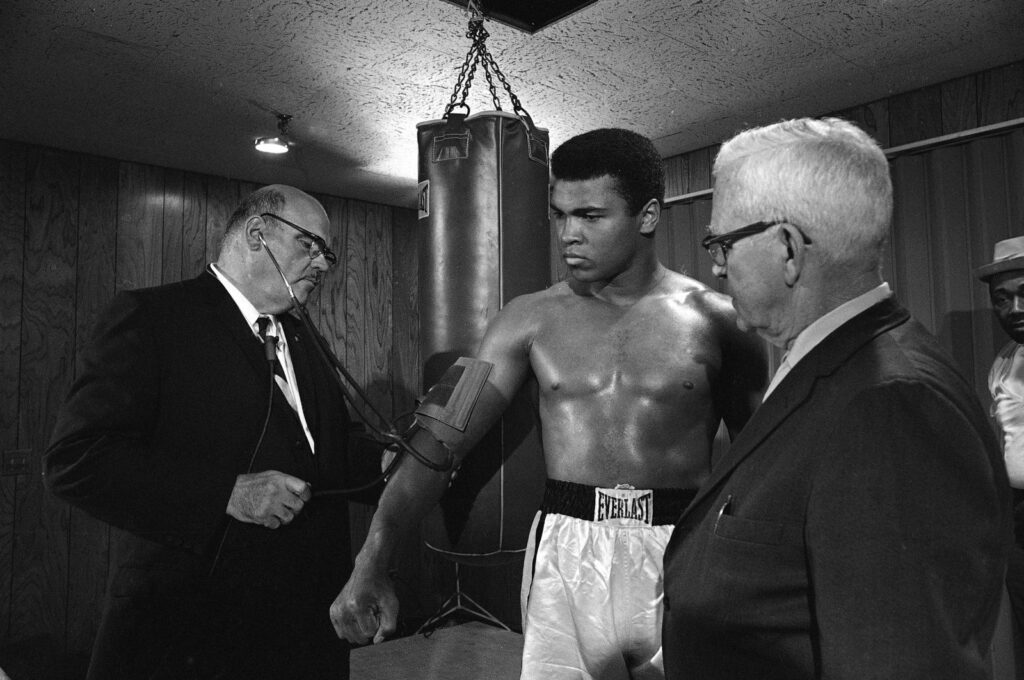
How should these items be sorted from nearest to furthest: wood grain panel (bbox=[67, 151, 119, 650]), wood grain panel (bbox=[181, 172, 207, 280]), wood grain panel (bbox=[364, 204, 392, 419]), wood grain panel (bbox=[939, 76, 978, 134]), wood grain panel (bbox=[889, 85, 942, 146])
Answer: wood grain panel (bbox=[939, 76, 978, 134]) < wood grain panel (bbox=[889, 85, 942, 146]) < wood grain panel (bbox=[67, 151, 119, 650]) < wood grain panel (bbox=[181, 172, 207, 280]) < wood grain panel (bbox=[364, 204, 392, 419])

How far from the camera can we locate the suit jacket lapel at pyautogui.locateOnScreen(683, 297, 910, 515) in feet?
2.94

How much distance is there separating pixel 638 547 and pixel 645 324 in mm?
537

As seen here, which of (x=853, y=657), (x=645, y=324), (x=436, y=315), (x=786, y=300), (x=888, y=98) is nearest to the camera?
(x=853, y=657)

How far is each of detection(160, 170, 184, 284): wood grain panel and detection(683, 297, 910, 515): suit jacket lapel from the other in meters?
4.12

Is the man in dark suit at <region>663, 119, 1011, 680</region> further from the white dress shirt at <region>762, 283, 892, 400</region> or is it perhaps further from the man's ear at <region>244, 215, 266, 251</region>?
the man's ear at <region>244, 215, 266, 251</region>

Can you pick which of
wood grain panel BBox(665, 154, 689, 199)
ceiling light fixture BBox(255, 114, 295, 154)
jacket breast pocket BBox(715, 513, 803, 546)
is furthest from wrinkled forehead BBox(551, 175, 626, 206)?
wood grain panel BBox(665, 154, 689, 199)

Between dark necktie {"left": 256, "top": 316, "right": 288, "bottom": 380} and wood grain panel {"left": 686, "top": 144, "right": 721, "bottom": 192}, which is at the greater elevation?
wood grain panel {"left": 686, "top": 144, "right": 721, "bottom": 192}

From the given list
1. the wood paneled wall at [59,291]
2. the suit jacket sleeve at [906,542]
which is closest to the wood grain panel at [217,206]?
the wood paneled wall at [59,291]

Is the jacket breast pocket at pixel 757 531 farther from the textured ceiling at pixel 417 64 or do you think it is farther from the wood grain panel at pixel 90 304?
the wood grain panel at pixel 90 304

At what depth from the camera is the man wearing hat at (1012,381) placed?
7.54 feet

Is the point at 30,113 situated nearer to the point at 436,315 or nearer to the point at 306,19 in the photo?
the point at 306,19

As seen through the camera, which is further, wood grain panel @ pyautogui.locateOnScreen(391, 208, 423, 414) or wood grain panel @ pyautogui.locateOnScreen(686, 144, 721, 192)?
wood grain panel @ pyautogui.locateOnScreen(391, 208, 423, 414)

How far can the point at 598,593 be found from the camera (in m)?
1.57

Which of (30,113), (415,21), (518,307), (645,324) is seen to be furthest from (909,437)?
(30,113)
